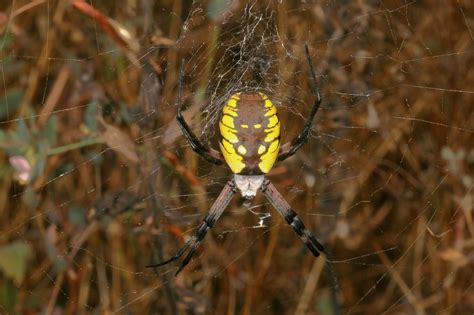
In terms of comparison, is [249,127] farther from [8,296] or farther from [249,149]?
[8,296]

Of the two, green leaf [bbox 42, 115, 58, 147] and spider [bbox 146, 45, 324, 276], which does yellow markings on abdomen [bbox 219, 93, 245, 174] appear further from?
green leaf [bbox 42, 115, 58, 147]

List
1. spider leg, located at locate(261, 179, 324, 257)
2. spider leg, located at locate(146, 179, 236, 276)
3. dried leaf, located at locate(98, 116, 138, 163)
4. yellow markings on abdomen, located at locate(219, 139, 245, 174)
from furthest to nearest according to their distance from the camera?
spider leg, located at locate(261, 179, 324, 257)
spider leg, located at locate(146, 179, 236, 276)
dried leaf, located at locate(98, 116, 138, 163)
yellow markings on abdomen, located at locate(219, 139, 245, 174)

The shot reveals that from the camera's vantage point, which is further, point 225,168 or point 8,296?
point 225,168

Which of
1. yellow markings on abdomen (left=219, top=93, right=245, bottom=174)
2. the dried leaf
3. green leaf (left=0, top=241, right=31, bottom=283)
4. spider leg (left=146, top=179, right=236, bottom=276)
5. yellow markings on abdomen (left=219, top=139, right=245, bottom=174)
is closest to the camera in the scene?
yellow markings on abdomen (left=219, top=93, right=245, bottom=174)

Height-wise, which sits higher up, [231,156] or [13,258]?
[231,156]

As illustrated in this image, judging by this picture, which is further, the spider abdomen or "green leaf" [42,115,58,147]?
"green leaf" [42,115,58,147]

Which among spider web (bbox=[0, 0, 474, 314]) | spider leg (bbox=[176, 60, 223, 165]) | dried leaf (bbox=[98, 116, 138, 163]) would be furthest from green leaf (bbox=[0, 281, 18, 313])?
spider leg (bbox=[176, 60, 223, 165])

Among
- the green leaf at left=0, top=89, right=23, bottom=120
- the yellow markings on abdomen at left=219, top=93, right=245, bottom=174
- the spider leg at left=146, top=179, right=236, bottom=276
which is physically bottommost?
the spider leg at left=146, top=179, right=236, bottom=276

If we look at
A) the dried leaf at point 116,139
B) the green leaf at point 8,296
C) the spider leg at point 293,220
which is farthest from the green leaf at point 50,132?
the spider leg at point 293,220

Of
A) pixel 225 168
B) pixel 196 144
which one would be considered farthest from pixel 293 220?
pixel 196 144
